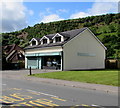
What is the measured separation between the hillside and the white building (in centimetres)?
1985

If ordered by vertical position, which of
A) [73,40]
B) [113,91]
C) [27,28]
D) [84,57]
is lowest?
[113,91]

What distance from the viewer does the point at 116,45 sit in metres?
58.3

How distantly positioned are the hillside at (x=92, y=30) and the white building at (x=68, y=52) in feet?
65.1

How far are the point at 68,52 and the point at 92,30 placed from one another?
6322cm

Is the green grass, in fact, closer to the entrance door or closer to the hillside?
the entrance door

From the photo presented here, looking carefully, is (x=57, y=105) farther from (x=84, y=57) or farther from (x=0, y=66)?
(x=0, y=66)

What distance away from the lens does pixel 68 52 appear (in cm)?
2984

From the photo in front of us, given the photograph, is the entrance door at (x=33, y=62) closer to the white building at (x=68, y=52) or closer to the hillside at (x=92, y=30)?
the white building at (x=68, y=52)

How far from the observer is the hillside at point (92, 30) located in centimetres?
6244

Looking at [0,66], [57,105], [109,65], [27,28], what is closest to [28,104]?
[57,105]

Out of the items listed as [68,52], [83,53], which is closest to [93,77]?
[68,52]

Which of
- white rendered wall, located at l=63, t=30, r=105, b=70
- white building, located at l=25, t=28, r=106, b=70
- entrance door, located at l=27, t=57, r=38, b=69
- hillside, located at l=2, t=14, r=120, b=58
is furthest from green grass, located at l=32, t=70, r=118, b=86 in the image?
hillside, located at l=2, t=14, r=120, b=58

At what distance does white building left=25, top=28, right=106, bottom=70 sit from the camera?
29.8 metres

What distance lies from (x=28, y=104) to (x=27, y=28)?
117 metres
